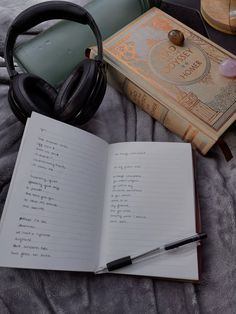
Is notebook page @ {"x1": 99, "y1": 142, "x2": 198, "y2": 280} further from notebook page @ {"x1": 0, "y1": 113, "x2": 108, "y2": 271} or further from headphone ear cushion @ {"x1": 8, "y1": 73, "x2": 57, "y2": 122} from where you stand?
headphone ear cushion @ {"x1": 8, "y1": 73, "x2": 57, "y2": 122}

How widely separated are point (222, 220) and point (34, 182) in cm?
37

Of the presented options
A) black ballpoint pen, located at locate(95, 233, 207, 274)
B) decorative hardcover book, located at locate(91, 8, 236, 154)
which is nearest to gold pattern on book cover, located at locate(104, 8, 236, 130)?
decorative hardcover book, located at locate(91, 8, 236, 154)

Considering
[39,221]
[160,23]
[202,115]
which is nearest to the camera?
[39,221]

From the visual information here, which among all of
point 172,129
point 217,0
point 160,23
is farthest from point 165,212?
point 217,0

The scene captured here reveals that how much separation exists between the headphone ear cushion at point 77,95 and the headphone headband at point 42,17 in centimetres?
4

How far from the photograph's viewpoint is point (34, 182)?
0.53 metres

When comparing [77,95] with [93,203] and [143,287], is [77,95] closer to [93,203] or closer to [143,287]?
[93,203]

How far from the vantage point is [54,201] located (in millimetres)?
537

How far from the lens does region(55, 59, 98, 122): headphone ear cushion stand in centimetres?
60

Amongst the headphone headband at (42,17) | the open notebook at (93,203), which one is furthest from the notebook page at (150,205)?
the headphone headband at (42,17)

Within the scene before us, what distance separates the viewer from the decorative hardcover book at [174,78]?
24.6 inches

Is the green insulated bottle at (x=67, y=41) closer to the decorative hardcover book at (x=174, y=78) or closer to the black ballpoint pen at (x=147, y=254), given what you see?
the decorative hardcover book at (x=174, y=78)

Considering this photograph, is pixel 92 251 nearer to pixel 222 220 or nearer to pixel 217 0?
pixel 222 220

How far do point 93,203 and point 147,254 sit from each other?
14 centimetres
